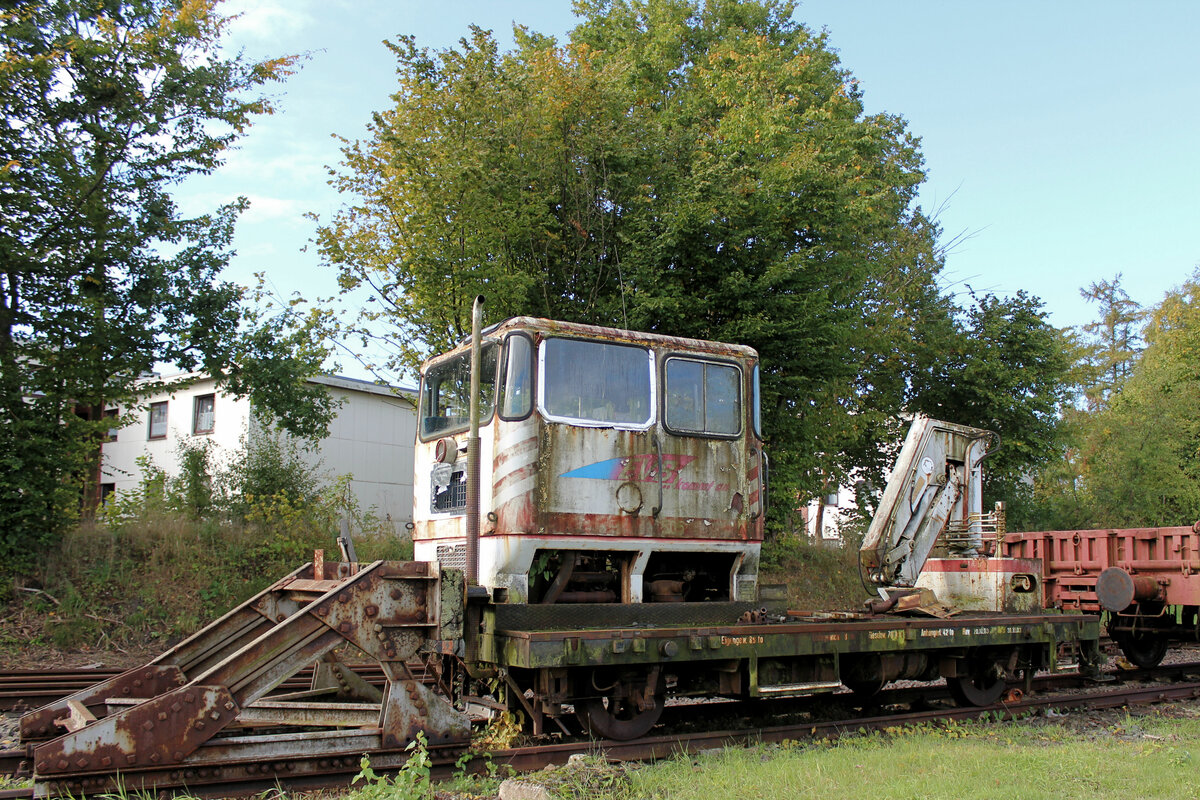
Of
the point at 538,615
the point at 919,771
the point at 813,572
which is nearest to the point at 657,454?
the point at 538,615

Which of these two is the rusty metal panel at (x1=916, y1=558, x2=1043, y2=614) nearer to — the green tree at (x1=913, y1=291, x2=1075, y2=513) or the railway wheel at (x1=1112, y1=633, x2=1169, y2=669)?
the railway wheel at (x1=1112, y1=633, x2=1169, y2=669)

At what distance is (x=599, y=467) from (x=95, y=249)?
33.4 feet

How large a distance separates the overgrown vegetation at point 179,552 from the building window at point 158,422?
6.74 m

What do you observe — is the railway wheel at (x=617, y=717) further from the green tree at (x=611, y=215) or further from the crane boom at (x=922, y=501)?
the green tree at (x=611, y=215)

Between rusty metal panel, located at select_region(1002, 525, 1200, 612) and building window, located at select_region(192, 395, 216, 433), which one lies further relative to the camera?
building window, located at select_region(192, 395, 216, 433)

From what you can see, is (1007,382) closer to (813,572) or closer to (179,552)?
(813,572)

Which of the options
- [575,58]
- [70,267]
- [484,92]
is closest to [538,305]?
[484,92]

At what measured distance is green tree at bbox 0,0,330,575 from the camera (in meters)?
12.7

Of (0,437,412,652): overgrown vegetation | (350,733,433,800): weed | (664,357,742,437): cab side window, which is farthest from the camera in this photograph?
(0,437,412,652): overgrown vegetation

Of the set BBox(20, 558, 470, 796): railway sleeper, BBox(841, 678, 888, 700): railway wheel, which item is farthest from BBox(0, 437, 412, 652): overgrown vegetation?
BBox(841, 678, 888, 700): railway wheel

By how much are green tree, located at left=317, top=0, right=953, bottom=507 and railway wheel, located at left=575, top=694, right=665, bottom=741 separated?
854 centimetres

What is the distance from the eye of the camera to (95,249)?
13.3 m

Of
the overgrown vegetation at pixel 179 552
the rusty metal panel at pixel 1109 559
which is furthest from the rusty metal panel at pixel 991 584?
the overgrown vegetation at pixel 179 552

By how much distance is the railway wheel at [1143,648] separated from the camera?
12266 millimetres
